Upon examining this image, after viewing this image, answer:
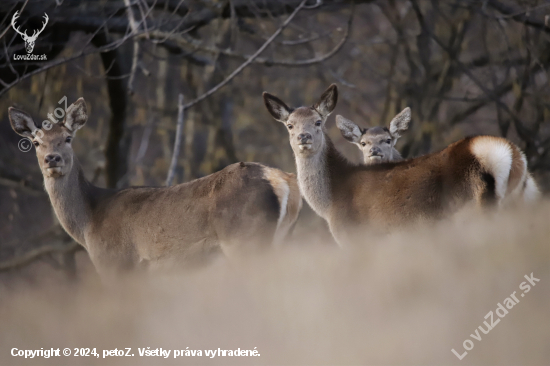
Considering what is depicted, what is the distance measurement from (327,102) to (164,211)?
211 centimetres

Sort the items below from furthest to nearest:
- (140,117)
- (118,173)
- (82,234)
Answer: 1. (140,117)
2. (118,173)
3. (82,234)

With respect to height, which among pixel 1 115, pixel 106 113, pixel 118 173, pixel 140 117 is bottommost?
pixel 118 173

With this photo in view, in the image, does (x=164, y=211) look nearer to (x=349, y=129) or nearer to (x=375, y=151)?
(x=375, y=151)

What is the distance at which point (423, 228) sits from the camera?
6199mm

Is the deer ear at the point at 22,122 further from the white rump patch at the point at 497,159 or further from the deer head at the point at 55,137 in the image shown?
the white rump patch at the point at 497,159

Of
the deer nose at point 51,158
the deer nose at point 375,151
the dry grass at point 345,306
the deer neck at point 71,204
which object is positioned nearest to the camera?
the dry grass at point 345,306

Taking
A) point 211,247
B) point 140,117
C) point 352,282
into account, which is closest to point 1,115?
point 140,117

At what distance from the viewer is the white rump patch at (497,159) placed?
5.84 m

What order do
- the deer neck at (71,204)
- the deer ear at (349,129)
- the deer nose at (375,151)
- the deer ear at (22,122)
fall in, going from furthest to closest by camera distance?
the deer ear at (349,129) < the deer nose at (375,151) < the deer neck at (71,204) < the deer ear at (22,122)

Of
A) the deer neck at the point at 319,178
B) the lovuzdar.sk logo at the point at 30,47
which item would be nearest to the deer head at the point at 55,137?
the lovuzdar.sk logo at the point at 30,47

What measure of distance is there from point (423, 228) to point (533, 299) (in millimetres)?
1290

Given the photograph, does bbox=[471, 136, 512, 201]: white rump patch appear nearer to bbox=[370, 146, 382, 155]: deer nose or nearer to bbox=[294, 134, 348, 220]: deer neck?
bbox=[294, 134, 348, 220]: deer neck

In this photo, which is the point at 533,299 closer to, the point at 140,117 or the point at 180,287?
the point at 180,287

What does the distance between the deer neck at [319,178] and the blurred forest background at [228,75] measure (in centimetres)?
178
